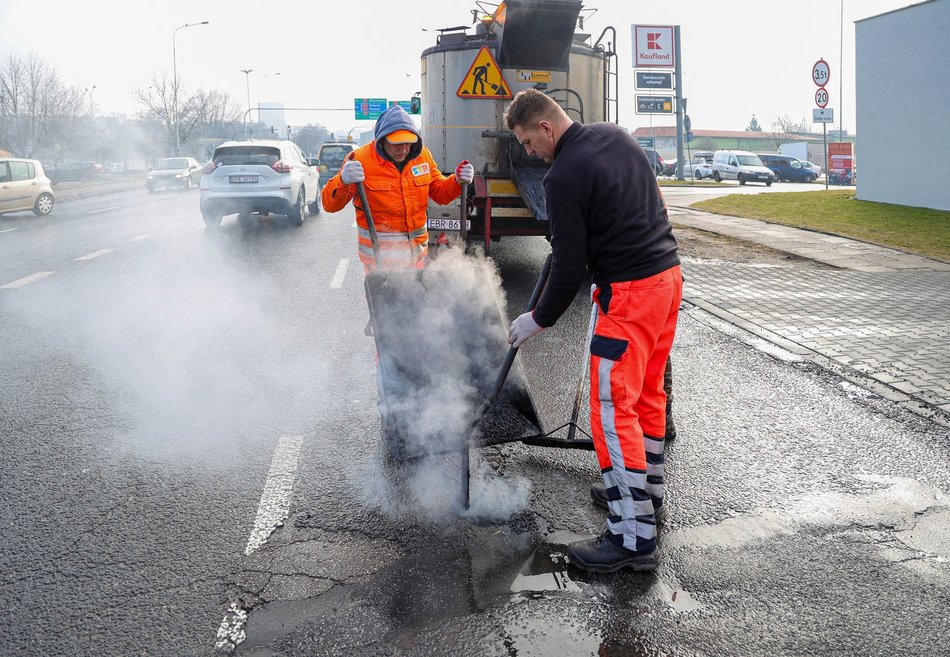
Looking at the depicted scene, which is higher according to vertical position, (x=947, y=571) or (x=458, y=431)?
(x=458, y=431)

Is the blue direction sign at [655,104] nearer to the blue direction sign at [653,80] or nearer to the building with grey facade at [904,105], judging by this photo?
the blue direction sign at [653,80]

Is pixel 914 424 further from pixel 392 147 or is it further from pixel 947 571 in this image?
pixel 392 147

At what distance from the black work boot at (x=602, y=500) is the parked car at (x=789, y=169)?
42269mm

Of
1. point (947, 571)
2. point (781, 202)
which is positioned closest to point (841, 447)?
point (947, 571)

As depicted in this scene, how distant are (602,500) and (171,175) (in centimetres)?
3497

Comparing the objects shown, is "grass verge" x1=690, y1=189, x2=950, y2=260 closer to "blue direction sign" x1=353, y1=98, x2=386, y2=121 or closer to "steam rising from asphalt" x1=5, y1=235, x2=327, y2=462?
"steam rising from asphalt" x1=5, y1=235, x2=327, y2=462

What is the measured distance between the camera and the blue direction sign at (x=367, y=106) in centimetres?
5980

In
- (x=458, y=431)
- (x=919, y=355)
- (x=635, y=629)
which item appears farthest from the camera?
(x=919, y=355)

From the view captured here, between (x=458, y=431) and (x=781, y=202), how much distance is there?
62.2 ft

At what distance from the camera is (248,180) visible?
15852mm

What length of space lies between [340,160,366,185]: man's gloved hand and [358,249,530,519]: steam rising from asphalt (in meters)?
0.63

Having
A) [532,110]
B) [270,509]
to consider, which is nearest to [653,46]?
[532,110]

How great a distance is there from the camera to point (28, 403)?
210 inches

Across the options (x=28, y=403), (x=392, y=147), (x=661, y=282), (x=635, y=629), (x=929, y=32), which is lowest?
(x=635, y=629)
